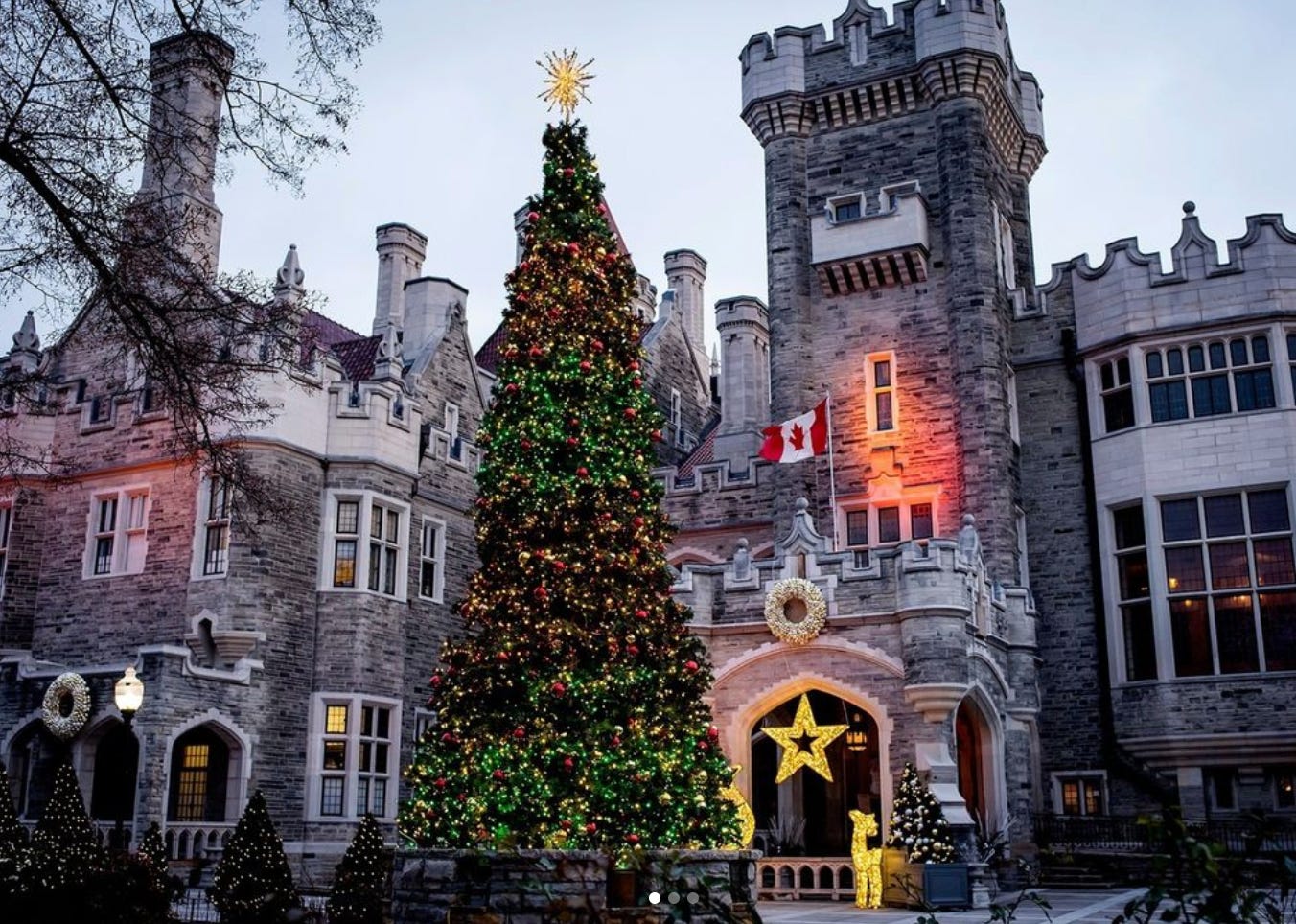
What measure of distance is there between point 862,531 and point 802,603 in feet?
17.4

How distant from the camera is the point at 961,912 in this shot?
17.8 m

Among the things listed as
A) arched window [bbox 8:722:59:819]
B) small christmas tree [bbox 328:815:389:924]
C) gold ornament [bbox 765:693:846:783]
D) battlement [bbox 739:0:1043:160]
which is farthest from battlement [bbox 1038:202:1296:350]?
arched window [bbox 8:722:59:819]

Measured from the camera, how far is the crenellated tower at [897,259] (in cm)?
2505

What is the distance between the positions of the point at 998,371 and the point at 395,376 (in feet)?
36.8

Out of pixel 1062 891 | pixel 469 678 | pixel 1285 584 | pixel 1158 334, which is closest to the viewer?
pixel 469 678

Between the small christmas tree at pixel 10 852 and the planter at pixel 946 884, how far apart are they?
11132mm

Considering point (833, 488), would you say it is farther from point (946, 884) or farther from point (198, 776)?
point (198, 776)

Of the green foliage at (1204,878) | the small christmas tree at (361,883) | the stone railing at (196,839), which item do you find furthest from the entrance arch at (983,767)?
the green foliage at (1204,878)

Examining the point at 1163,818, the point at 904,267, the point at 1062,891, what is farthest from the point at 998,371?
the point at 1163,818

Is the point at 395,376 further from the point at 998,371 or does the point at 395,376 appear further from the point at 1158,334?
the point at 1158,334

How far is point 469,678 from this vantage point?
1434 centimetres

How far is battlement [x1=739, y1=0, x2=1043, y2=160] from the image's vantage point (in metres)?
26.2

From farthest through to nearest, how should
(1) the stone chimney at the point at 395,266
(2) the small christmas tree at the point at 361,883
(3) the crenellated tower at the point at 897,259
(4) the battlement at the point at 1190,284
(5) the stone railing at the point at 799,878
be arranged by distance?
1. (1) the stone chimney at the point at 395,266
2. (3) the crenellated tower at the point at 897,259
3. (4) the battlement at the point at 1190,284
4. (5) the stone railing at the point at 799,878
5. (2) the small christmas tree at the point at 361,883

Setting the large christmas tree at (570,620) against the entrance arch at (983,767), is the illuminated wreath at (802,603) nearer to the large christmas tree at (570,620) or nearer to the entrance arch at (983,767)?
the entrance arch at (983,767)
